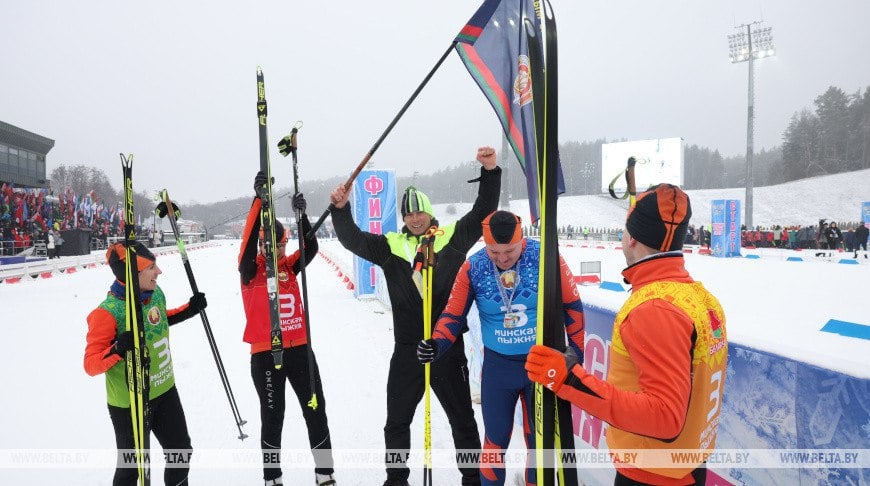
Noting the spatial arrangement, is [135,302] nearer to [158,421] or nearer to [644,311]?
[158,421]

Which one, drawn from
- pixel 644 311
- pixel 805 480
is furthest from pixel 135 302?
pixel 805 480

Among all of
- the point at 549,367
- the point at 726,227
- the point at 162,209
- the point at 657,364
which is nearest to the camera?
the point at 657,364

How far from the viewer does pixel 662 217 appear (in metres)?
1.75

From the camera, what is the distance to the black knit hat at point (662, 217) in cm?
175

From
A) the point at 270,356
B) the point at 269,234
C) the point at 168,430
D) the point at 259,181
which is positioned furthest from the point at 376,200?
the point at 168,430

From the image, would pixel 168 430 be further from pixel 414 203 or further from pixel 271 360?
pixel 414 203

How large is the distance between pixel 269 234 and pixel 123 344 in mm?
1142

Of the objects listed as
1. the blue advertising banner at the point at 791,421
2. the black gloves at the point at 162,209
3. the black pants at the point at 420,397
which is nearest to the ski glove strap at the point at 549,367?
the blue advertising banner at the point at 791,421

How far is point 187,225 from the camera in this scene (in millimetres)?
70562

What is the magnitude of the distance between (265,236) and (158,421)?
4.61 feet

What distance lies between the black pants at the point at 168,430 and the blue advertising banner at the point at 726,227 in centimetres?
2389

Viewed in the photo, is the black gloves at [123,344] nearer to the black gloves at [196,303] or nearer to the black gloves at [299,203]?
the black gloves at [196,303]

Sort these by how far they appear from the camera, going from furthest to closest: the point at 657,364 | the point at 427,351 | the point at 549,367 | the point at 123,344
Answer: the point at 427,351 < the point at 123,344 < the point at 549,367 < the point at 657,364

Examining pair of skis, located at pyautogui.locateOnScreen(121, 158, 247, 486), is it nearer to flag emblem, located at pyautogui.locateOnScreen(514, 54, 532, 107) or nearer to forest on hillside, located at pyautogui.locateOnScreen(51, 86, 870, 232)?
flag emblem, located at pyautogui.locateOnScreen(514, 54, 532, 107)
